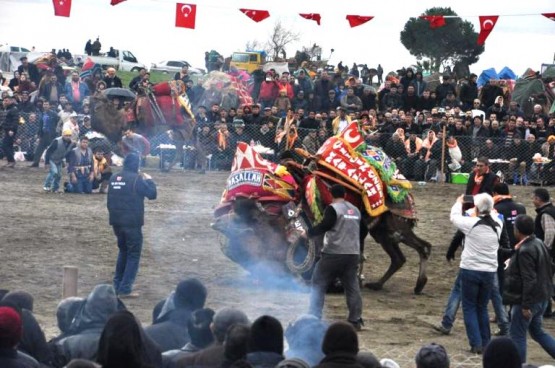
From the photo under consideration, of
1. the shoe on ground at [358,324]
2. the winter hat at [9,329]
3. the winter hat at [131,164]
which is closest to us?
the winter hat at [9,329]

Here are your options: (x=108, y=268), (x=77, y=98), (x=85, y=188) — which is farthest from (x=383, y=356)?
(x=77, y=98)

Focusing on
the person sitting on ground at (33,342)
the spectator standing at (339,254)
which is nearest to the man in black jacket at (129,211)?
the spectator standing at (339,254)

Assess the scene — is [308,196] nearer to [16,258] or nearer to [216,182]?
[16,258]

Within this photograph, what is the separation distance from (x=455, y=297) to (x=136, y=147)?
13.1 meters

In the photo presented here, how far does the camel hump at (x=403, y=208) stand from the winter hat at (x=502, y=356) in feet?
27.1

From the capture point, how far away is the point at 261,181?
16.0 metres

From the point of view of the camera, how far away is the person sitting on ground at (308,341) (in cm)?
843

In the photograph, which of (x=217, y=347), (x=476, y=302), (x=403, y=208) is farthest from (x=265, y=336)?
(x=403, y=208)

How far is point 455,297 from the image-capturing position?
534 inches

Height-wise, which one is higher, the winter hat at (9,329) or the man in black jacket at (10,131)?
the winter hat at (9,329)

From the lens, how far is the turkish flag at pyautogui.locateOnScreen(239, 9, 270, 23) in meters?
27.8

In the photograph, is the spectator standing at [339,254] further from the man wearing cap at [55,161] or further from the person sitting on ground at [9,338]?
the man wearing cap at [55,161]

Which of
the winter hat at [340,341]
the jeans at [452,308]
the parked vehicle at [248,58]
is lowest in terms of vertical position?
the jeans at [452,308]

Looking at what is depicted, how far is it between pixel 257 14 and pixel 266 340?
20.7 meters
